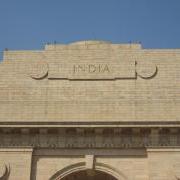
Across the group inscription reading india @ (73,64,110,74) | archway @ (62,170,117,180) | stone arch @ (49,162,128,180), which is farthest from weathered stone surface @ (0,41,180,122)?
archway @ (62,170,117,180)

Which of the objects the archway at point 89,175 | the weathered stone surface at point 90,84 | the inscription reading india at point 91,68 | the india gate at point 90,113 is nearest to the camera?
the india gate at point 90,113

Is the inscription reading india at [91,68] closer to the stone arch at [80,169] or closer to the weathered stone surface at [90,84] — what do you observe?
the weathered stone surface at [90,84]

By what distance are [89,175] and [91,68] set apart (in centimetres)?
476

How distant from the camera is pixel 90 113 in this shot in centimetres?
3038

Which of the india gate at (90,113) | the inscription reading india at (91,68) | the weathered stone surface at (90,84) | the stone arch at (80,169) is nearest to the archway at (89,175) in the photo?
the india gate at (90,113)

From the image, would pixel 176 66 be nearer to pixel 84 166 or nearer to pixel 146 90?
pixel 146 90

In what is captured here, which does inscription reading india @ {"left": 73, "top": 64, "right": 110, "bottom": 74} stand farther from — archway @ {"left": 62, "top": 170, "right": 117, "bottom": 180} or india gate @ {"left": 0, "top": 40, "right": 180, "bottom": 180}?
archway @ {"left": 62, "top": 170, "right": 117, "bottom": 180}

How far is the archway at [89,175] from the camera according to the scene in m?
30.0

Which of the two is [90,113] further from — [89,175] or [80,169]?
[89,175]

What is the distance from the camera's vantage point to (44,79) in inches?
1231

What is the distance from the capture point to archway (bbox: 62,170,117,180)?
98.4ft

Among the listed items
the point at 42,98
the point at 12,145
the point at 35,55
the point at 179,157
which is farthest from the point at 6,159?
the point at 179,157

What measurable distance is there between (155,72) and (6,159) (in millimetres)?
7582

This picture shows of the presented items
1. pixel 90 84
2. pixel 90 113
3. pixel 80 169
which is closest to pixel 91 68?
pixel 90 84
